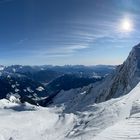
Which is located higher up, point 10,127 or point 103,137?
point 103,137

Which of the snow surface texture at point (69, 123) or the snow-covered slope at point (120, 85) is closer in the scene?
the snow surface texture at point (69, 123)

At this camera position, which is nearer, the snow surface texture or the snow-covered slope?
the snow surface texture

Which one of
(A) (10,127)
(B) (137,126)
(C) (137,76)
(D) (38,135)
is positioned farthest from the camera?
(C) (137,76)

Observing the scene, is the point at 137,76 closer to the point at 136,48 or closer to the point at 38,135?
the point at 136,48

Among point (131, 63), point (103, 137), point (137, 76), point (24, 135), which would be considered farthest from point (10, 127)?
point (131, 63)

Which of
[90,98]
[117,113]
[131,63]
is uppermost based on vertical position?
[131,63]

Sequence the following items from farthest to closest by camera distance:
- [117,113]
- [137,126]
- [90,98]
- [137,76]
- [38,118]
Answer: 1. [90,98]
2. [137,76]
3. [38,118]
4. [117,113]
5. [137,126]

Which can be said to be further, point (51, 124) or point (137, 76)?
point (137, 76)

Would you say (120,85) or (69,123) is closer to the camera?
(69,123)

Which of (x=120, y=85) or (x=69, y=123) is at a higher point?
(x=120, y=85)
